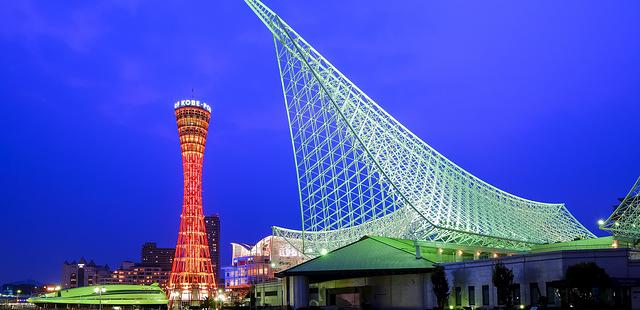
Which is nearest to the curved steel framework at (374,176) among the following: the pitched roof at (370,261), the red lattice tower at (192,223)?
the pitched roof at (370,261)

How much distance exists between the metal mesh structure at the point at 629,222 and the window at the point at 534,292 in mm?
22064

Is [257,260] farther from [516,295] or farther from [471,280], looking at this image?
[516,295]

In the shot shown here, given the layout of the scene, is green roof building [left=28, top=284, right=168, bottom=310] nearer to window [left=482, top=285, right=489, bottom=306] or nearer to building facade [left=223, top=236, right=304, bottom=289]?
building facade [left=223, top=236, right=304, bottom=289]

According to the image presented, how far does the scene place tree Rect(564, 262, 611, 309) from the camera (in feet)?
128

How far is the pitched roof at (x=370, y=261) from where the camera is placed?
54.9 metres

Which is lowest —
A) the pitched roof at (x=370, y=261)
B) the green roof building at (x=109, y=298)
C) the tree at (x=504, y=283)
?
the green roof building at (x=109, y=298)

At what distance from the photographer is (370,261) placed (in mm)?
57438

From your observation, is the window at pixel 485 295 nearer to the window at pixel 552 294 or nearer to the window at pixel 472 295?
the window at pixel 472 295

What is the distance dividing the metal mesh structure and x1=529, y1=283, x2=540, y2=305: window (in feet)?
72.4

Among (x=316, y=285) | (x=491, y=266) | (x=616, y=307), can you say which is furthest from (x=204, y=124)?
(x=616, y=307)

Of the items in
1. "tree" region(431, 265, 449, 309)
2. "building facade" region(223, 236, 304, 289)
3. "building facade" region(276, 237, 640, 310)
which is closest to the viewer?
"building facade" region(276, 237, 640, 310)

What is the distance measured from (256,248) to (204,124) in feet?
Result: 152

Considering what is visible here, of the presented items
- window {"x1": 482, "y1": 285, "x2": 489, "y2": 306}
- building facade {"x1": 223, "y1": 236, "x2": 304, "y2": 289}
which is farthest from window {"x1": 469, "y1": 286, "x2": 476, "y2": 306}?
building facade {"x1": 223, "y1": 236, "x2": 304, "y2": 289}

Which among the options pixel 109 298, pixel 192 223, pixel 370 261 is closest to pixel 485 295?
pixel 370 261
